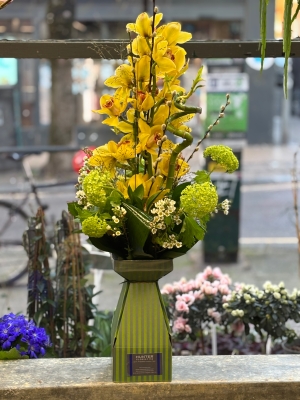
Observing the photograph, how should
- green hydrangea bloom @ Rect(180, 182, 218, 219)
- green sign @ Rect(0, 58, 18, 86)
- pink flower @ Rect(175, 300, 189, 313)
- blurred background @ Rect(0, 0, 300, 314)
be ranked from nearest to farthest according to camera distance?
green hydrangea bloom @ Rect(180, 182, 218, 219) < pink flower @ Rect(175, 300, 189, 313) < blurred background @ Rect(0, 0, 300, 314) < green sign @ Rect(0, 58, 18, 86)

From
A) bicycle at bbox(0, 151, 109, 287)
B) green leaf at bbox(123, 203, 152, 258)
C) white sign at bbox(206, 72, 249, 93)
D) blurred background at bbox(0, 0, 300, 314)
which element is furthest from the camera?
white sign at bbox(206, 72, 249, 93)

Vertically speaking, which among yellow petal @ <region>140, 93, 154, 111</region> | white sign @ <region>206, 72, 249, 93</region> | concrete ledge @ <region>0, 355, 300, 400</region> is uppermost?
white sign @ <region>206, 72, 249, 93</region>

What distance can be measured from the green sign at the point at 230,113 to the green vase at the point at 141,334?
886 cm

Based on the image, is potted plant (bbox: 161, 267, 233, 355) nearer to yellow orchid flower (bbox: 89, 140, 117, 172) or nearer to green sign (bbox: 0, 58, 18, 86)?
yellow orchid flower (bbox: 89, 140, 117, 172)

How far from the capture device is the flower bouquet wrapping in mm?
2416

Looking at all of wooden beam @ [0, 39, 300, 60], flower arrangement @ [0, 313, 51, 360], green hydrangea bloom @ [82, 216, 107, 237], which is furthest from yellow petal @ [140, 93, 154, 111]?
flower arrangement @ [0, 313, 51, 360]

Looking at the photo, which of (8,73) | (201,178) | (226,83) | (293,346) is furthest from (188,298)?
(8,73)

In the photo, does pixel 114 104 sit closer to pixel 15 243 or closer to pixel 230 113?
pixel 15 243

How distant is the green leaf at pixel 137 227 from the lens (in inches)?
94.3

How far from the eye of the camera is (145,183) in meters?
2.50

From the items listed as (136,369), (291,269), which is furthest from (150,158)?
(291,269)

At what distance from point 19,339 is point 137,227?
2.99ft

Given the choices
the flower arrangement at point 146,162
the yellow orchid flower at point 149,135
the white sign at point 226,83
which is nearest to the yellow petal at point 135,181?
the flower arrangement at point 146,162

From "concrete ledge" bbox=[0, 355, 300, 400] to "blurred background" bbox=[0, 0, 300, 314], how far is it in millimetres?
1665
